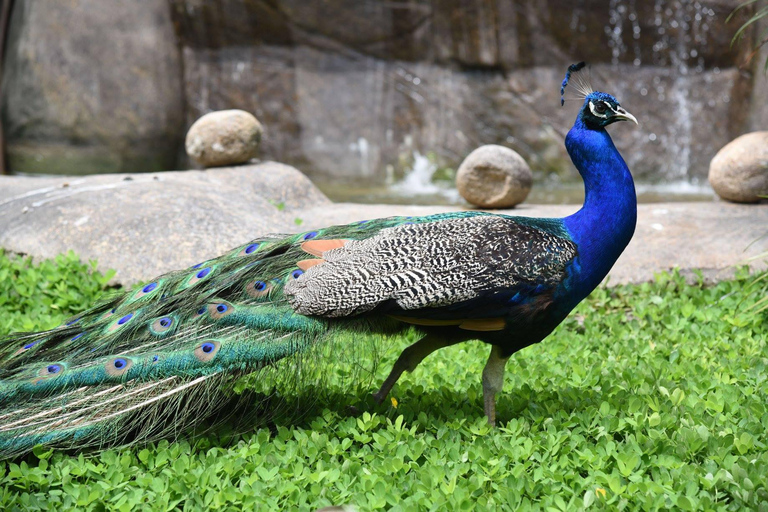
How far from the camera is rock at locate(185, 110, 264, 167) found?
7.18 m

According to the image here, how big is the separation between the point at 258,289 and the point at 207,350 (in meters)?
0.31

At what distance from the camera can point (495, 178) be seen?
6.63 m

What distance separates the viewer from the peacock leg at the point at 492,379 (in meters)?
3.04

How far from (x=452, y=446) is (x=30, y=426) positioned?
1.43 metres

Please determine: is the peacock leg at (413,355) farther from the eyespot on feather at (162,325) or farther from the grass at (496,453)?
the eyespot on feather at (162,325)

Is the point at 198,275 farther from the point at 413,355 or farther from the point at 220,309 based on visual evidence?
the point at 413,355

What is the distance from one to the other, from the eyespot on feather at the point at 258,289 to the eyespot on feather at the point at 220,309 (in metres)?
0.10

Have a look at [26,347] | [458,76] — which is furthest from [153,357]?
[458,76]

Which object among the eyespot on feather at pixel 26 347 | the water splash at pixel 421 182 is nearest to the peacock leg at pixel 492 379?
the eyespot on feather at pixel 26 347

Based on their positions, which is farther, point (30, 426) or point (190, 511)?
point (30, 426)

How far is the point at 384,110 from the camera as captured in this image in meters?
10.9

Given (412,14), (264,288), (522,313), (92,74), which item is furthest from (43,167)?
(522,313)

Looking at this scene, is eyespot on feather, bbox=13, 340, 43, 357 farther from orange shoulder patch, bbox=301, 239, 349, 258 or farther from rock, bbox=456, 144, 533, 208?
rock, bbox=456, 144, 533, 208

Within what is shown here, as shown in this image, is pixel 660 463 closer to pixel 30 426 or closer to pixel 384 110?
pixel 30 426
